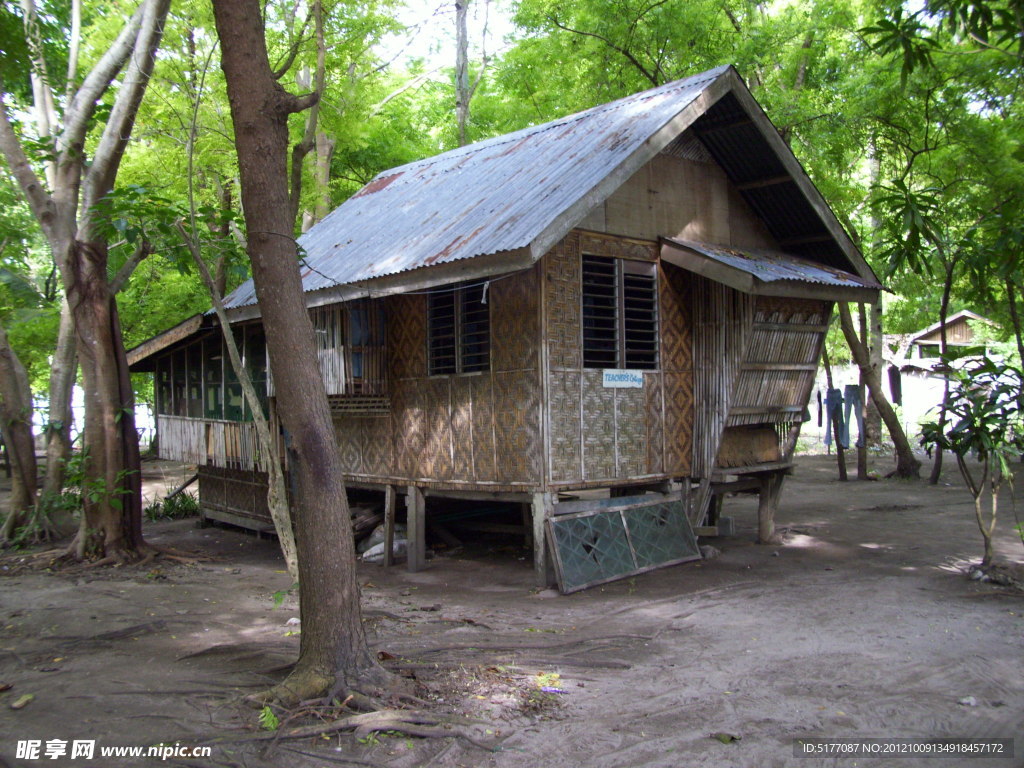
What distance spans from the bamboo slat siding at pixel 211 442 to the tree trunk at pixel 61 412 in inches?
79.0

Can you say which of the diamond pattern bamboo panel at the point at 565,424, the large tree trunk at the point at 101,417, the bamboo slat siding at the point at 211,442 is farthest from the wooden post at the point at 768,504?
the large tree trunk at the point at 101,417

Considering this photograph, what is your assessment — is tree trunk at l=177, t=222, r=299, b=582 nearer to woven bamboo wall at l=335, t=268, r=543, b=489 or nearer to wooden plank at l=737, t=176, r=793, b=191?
woven bamboo wall at l=335, t=268, r=543, b=489

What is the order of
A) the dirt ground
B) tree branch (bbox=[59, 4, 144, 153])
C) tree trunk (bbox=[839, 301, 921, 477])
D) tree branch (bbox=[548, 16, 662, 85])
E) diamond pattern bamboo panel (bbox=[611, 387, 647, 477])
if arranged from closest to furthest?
1. the dirt ground
2. diamond pattern bamboo panel (bbox=[611, 387, 647, 477])
3. tree branch (bbox=[59, 4, 144, 153])
4. tree branch (bbox=[548, 16, 662, 85])
5. tree trunk (bbox=[839, 301, 921, 477])

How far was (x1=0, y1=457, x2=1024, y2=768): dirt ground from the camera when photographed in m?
5.30

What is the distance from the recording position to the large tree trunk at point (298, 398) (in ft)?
18.8

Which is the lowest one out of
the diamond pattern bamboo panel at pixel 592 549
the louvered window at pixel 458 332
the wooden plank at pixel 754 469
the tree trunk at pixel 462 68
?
the diamond pattern bamboo panel at pixel 592 549

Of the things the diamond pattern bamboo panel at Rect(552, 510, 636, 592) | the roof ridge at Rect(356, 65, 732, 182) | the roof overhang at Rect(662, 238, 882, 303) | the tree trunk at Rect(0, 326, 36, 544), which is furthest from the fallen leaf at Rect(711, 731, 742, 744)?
the tree trunk at Rect(0, 326, 36, 544)

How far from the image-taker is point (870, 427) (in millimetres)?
23656

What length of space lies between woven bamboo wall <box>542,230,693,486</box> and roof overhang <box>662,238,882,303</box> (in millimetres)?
577

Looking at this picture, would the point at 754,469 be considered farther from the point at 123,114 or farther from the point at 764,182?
the point at 123,114

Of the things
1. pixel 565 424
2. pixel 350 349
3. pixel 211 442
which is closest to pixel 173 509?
pixel 211 442

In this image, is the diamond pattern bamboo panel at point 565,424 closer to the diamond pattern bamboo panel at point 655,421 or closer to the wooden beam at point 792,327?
the diamond pattern bamboo panel at point 655,421

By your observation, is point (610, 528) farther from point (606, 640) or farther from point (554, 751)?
point (554, 751)

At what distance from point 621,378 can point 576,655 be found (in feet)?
13.1
